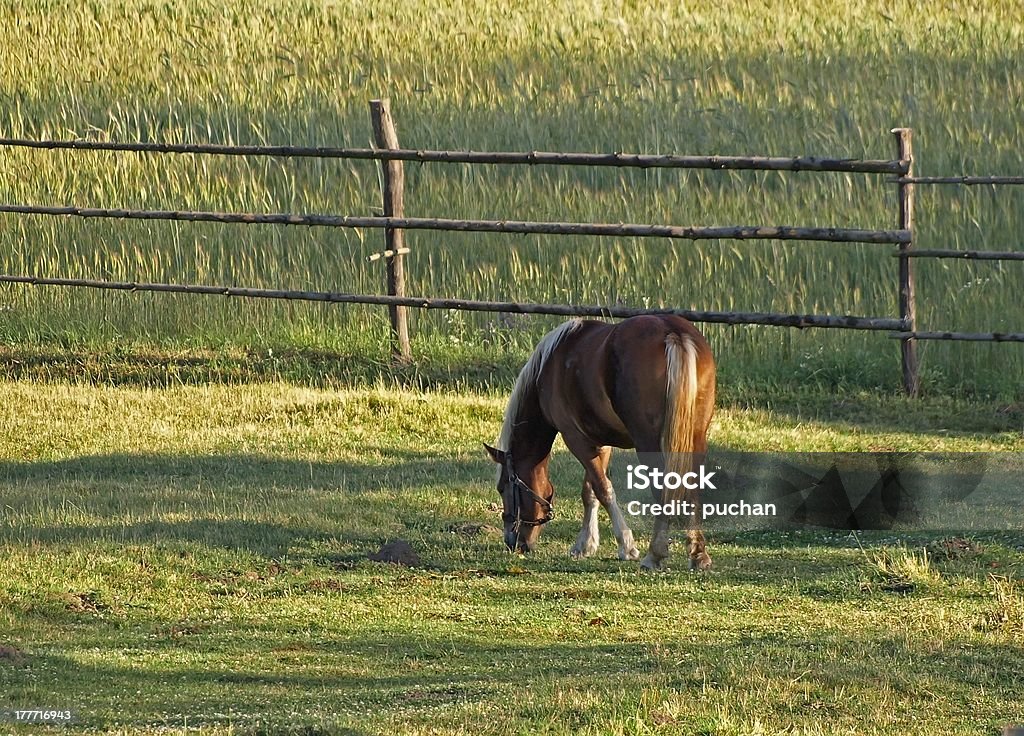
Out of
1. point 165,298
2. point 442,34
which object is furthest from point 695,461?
point 442,34

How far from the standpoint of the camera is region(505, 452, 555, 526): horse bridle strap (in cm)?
736

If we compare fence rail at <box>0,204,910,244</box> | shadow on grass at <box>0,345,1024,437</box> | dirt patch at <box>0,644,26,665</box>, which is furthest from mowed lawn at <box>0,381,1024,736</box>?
fence rail at <box>0,204,910,244</box>

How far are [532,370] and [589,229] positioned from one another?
3.70 meters

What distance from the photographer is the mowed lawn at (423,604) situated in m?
→ 5.17

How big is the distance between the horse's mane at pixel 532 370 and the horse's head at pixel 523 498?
0.35 ft

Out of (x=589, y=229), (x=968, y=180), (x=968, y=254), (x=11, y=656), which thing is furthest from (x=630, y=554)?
(x=968, y=180)

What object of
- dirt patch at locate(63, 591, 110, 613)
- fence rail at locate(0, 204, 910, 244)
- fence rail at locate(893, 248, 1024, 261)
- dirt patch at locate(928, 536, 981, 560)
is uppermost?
fence rail at locate(0, 204, 910, 244)

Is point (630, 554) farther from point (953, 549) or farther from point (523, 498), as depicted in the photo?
point (953, 549)

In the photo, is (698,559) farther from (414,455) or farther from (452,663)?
(414,455)

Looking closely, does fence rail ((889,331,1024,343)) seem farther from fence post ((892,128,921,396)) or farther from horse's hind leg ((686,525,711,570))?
horse's hind leg ((686,525,711,570))

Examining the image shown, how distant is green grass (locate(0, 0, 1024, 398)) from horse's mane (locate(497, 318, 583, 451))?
442 cm

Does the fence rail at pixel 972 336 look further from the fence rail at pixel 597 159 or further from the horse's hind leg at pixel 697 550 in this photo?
the horse's hind leg at pixel 697 550

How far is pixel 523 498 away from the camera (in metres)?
7.43

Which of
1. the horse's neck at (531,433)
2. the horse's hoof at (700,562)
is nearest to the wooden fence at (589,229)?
the horse's neck at (531,433)
